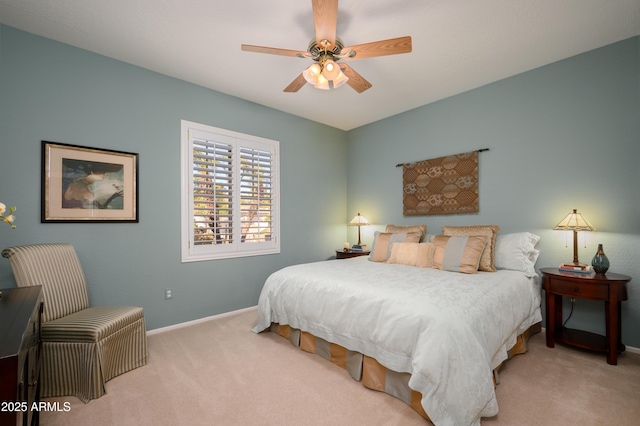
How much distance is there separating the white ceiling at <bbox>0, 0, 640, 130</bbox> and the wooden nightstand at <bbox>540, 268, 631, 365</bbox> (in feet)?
7.02

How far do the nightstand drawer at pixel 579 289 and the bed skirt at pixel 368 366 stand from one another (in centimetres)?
50

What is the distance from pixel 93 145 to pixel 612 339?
489 centimetres

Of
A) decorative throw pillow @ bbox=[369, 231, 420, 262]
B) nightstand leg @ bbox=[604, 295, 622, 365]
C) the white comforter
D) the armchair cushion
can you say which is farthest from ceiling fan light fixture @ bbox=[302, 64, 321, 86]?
nightstand leg @ bbox=[604, 295, 622, 365]

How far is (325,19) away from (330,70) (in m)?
0.39

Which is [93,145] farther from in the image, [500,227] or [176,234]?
[500,227]

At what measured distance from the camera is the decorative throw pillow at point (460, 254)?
281 cm

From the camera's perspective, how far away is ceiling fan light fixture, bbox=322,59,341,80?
88.2 inches

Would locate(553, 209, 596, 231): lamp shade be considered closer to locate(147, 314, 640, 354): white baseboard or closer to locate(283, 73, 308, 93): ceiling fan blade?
locate(147, 314, 640, 354): white baseboard

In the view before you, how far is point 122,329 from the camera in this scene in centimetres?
223

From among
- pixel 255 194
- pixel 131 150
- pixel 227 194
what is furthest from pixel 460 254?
pixel 131 150

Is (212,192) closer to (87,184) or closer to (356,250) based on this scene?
(87,184)

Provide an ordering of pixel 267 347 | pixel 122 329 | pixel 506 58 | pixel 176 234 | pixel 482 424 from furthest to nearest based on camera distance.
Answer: pixel 176 234, pixel 506 58, pixel 267 347, pixel 122 329, pixel 482 424

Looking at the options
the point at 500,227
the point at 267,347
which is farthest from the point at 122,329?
the point at 500,227

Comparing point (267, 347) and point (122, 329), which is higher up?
Answer: point (122, 329)
